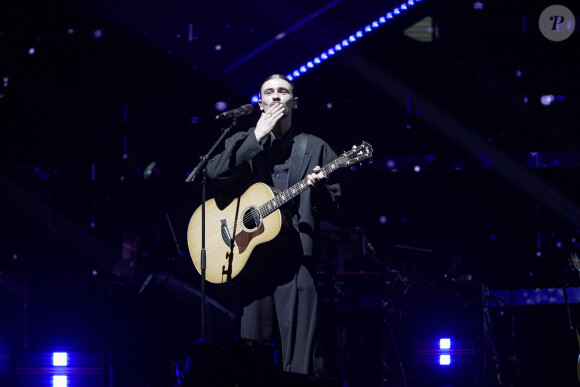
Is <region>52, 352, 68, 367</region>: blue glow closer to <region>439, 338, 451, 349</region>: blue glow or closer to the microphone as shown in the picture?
the microphone

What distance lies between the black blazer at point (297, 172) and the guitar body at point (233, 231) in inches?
4.9

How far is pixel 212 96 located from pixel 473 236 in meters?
3.02

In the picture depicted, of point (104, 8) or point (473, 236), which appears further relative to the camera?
point (473, 236)

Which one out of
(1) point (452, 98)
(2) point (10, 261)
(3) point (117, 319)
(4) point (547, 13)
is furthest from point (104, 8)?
(4) point (547, 13)

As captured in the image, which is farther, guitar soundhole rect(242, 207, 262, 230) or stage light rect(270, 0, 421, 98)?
stage light rect(270, 0, 421, 98)

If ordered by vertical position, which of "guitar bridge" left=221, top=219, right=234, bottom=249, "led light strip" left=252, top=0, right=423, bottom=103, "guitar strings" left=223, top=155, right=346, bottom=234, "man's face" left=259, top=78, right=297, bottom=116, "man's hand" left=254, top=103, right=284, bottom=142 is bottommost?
"guitar bridge" left=221, top=219, right=234, bottom=249

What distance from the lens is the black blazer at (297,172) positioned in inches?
153

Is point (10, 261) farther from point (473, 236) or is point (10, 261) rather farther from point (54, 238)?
point (473, 236)

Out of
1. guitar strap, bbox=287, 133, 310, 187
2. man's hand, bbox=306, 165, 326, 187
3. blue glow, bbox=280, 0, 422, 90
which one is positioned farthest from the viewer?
blue glow, bbox=280, 0, 422, 90

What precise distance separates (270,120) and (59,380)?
3.00 metres

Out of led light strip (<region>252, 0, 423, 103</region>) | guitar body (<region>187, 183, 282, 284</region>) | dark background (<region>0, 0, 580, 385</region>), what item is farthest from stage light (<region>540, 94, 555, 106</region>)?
guitar body (<region>187, 183, 282, 284</region>)

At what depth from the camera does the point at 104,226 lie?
6.17 m

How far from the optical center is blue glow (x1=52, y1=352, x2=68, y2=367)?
18.1ft

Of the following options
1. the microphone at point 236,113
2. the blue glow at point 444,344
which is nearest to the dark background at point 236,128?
the blue glow at point 444,344
